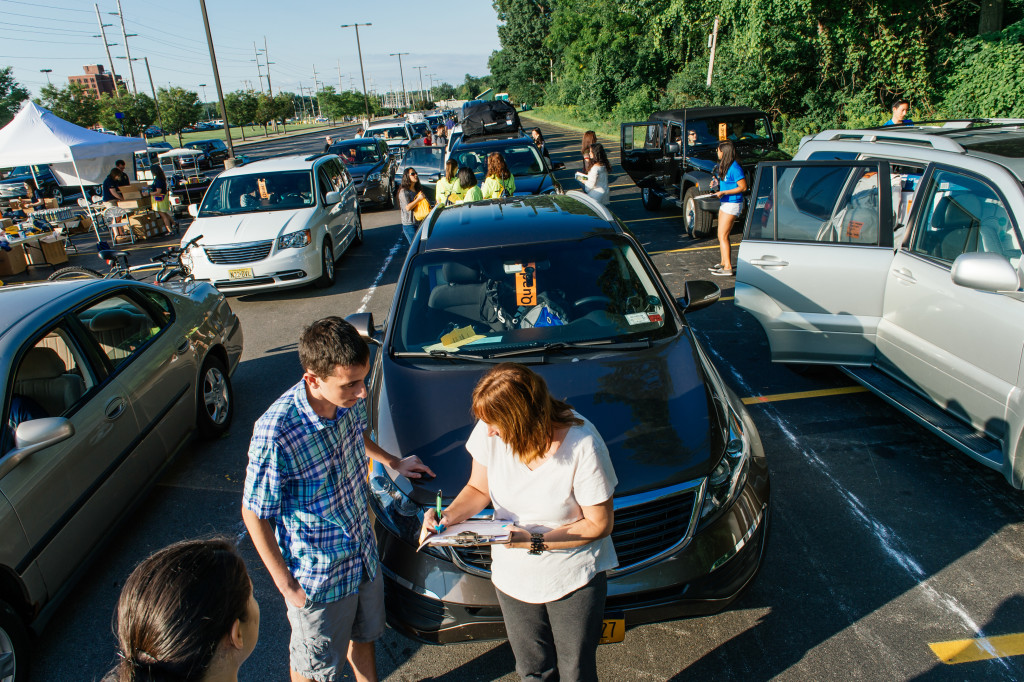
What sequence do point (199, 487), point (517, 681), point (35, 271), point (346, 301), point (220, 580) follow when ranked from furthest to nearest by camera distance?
point (35, 271) → point (346, 301) → point (199, 487) → point (517, 681) → point (220, 580)

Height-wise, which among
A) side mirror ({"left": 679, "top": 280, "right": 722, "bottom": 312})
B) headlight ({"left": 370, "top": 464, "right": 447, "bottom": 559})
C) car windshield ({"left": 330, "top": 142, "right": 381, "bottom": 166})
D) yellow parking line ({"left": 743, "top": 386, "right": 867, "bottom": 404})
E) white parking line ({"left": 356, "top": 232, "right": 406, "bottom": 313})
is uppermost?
car windshield ({"left": 330, "top": 142, "right": 381, "bottom": 166})

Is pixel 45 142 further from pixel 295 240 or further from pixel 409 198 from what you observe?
pixel 409 198

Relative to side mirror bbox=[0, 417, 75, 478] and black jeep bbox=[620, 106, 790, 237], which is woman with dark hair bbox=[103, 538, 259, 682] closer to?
side mirror bbox=[0, 417, 75, 478]

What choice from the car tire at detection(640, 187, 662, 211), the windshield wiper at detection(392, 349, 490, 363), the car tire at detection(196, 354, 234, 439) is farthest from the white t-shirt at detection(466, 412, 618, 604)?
the car tire at detection(640, 187, 662, 211)

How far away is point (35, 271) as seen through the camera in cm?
1227

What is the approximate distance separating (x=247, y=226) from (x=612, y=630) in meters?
8.30

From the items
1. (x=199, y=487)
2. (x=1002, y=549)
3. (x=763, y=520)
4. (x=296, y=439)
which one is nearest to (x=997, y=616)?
(x=1002, y=549)

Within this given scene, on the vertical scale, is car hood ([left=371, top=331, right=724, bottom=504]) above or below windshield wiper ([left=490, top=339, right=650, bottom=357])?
below

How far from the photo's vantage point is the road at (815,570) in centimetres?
281

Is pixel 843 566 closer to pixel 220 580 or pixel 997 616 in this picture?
pixel 997 616

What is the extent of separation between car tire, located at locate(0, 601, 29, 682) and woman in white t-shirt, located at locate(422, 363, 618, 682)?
2031 millimetres

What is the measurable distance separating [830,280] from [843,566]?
86.3 inches

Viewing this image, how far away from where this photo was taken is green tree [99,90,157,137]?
44812 mm

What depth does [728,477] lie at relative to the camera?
8.95ft
